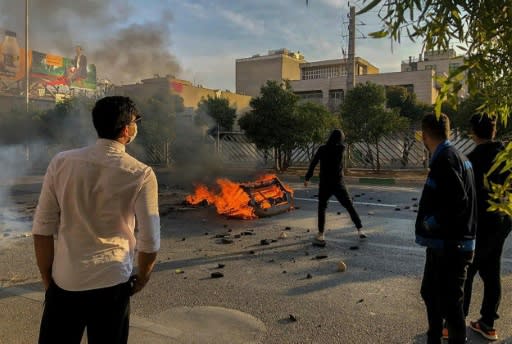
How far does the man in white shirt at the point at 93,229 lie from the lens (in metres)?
2.08

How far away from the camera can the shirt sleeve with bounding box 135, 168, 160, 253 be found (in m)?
2.18

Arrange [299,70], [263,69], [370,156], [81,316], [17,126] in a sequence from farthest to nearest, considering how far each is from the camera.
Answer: [299,70] → [263,69] → [370,156] → [17,126] → [81,316]

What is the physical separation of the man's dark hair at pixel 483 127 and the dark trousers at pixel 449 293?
996 millimetres

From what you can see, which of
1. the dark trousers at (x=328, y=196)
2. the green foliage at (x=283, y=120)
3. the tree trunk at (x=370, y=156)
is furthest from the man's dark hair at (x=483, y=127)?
the tree trunk at (x=370, y=156)

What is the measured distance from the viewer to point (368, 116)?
18203 millimetres

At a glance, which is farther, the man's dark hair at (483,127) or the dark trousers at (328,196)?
the dark trousers at (328,196)

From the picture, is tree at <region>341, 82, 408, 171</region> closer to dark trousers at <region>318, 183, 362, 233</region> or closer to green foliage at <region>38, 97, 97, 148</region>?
green foliage at <region>38, 97, 97, 148</region>

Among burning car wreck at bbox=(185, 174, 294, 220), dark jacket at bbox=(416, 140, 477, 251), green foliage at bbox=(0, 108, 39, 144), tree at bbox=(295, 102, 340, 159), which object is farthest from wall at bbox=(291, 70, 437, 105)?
dark jacket at bbox=(416, 140, 477, 251)

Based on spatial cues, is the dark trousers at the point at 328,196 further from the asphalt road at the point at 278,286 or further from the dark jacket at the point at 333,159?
the asphalt road at the point at 278,286

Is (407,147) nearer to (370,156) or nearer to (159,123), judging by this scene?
(370,156)

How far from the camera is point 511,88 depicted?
1.66 meters

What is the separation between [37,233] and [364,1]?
1.87m

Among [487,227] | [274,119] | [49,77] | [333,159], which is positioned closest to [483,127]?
[487,227]

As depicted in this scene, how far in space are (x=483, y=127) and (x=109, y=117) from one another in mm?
2738
